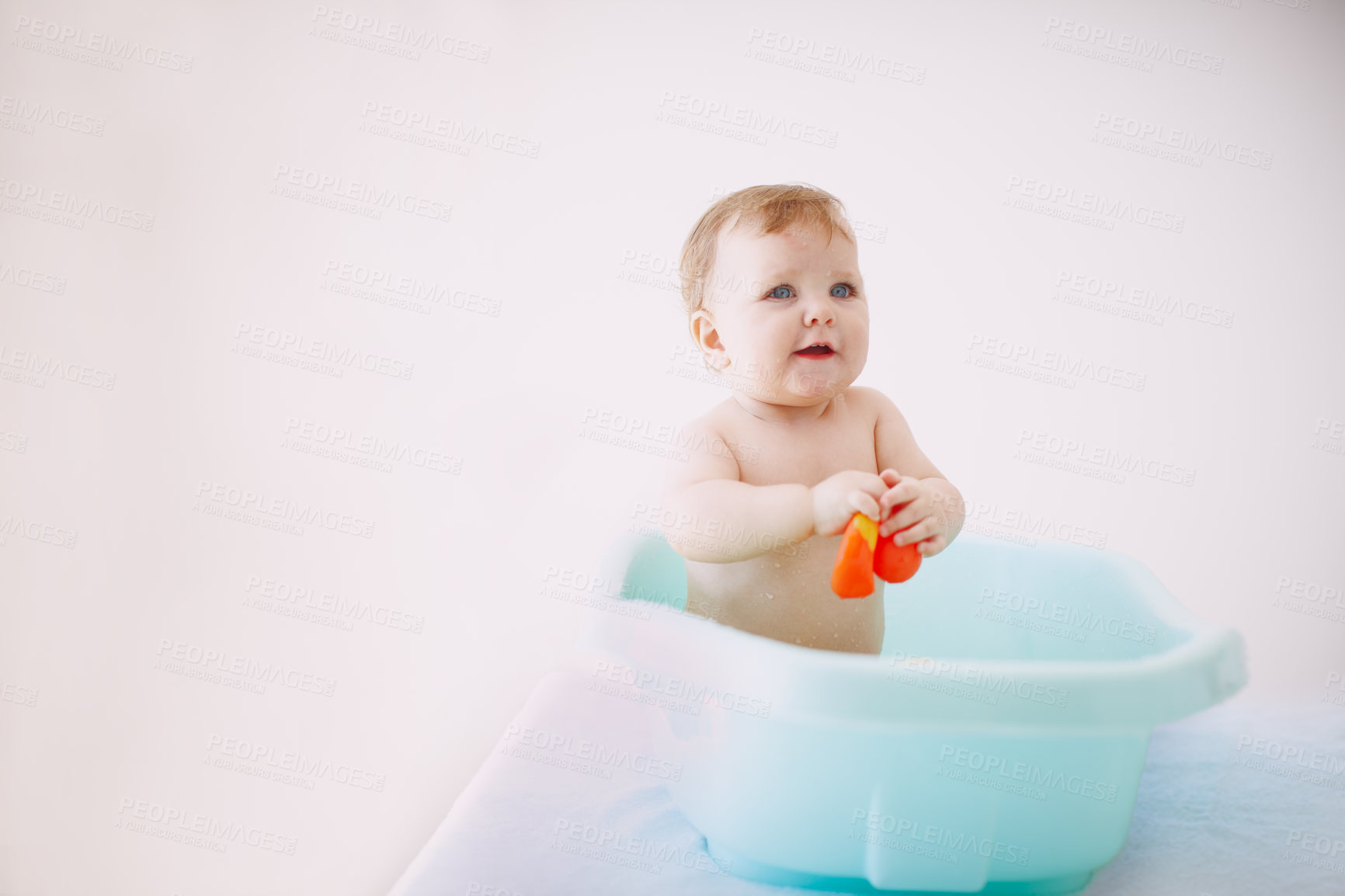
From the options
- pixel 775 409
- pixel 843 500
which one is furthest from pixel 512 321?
pixel 843 500

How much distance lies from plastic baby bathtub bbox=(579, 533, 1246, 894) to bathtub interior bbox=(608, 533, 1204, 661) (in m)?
0.05

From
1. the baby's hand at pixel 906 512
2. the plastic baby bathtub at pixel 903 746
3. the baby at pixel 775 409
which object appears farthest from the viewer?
the baby at pixel 775 409

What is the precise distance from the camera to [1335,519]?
1.64 meters

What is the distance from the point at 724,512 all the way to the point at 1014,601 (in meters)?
0.50

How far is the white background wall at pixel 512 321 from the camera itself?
1.26 meters

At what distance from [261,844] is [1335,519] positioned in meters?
1.70

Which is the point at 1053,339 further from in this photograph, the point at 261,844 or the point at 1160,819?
the point at 261,844

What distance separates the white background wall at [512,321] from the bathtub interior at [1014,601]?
383 mm

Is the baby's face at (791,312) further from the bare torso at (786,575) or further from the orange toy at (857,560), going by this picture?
the orange toy at (857,560)

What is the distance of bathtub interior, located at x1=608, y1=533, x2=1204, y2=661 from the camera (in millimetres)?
1003

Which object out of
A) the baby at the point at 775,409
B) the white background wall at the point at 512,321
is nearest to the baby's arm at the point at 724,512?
the baby at the point at 775,409

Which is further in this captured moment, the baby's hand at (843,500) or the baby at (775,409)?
the baby at (775,409)

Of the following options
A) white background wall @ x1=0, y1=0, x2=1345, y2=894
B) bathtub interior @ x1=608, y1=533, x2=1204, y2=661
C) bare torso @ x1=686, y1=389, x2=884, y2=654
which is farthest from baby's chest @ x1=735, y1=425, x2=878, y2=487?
white background wall @ x1=0, y1=0, x2=1345, y2=894

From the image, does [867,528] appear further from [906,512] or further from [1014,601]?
[1014,601]
